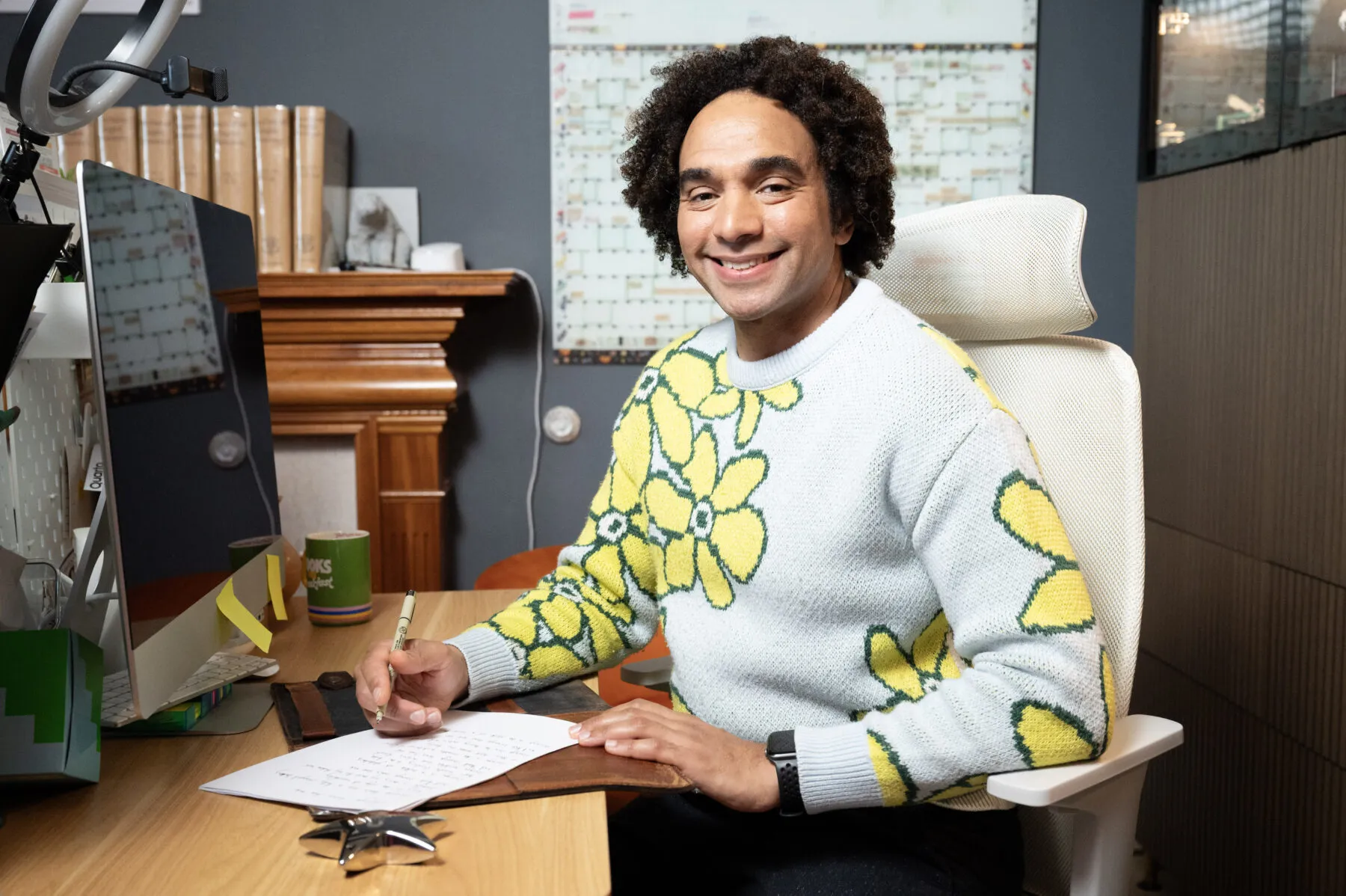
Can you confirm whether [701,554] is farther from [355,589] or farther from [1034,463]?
[355,589]

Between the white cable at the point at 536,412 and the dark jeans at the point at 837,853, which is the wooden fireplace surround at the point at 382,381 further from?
the dark jeans at the point at 837,853

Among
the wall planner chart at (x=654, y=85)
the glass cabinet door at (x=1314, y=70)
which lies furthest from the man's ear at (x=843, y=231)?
the wall planner chart at (x=654, y=85)

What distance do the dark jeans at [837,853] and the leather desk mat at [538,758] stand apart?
0.58ft

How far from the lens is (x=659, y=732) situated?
3.24ft

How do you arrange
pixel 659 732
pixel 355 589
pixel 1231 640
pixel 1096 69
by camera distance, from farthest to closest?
pixel 1096 69, pixel 1231 640, pixel 355 589, pixel 659 732

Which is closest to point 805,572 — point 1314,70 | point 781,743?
point 781,743

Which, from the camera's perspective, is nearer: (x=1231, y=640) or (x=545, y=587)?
(x=545, y=587)

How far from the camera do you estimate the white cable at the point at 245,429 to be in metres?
1.20

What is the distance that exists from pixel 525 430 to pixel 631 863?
5.47ft

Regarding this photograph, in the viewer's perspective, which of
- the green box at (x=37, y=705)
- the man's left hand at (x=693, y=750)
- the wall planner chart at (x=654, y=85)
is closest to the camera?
the green box at (x=37, y=705)

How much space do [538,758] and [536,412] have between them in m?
1.85

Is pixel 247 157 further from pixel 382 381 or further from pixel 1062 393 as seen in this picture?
pixel 1062 393

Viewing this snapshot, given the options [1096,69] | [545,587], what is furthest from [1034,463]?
[1096,69]

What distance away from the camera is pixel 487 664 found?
3.75ft
